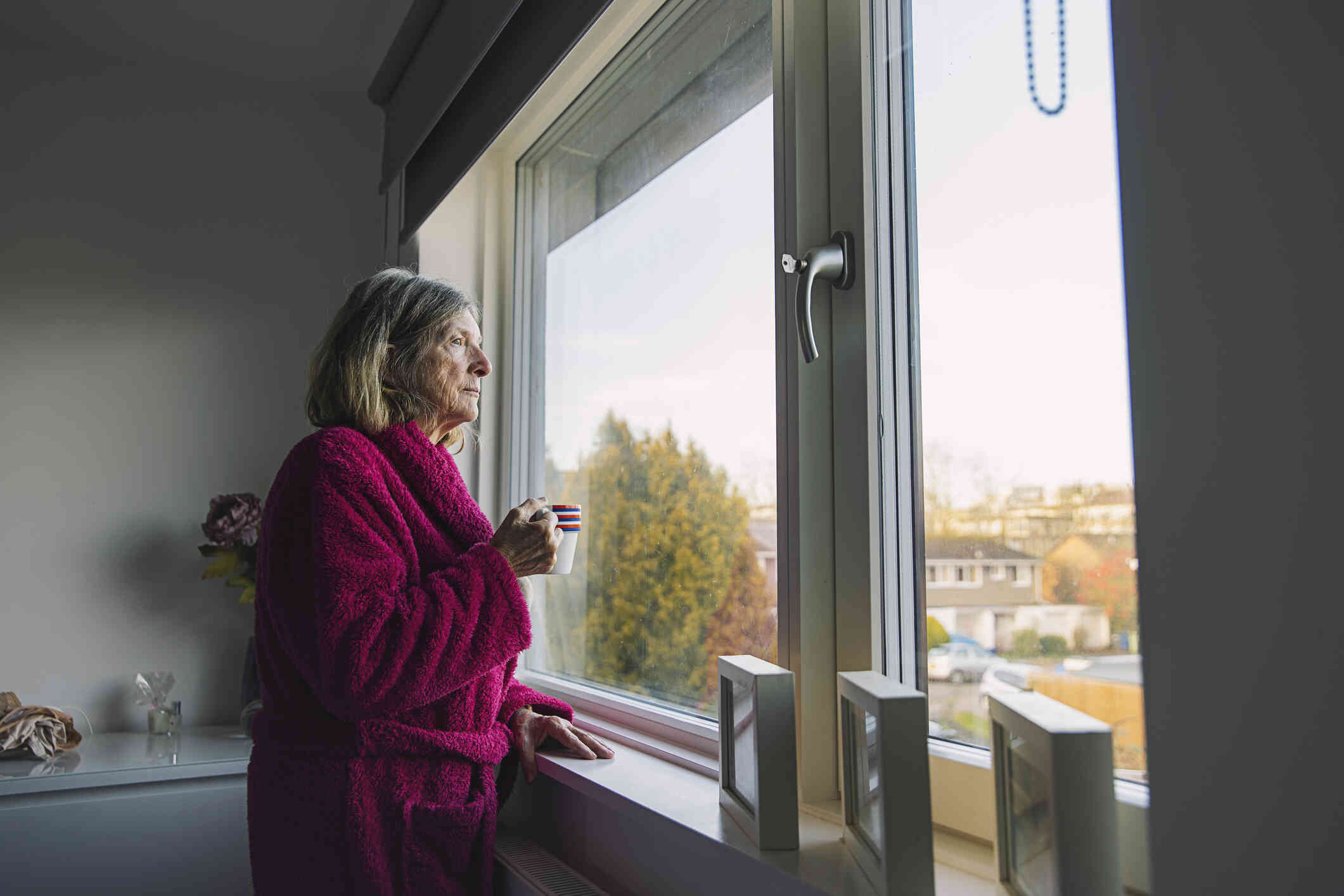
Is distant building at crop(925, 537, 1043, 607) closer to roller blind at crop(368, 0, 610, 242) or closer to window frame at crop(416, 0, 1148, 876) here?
window frame at crop(416, 0, 1148, 876)

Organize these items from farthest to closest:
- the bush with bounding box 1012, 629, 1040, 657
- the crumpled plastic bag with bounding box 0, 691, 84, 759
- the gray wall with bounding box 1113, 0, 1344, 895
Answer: the crumpled plastic bag with bounding box 0, 691, 84, 759, the bush with bounding box 1012, 629, 1040, 657, the gray wall with bounding box 1113, 0, 1344, 895

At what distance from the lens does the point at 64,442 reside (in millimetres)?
2121

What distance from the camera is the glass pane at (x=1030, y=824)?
0.60 metres

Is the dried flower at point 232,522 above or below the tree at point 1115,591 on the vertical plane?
above

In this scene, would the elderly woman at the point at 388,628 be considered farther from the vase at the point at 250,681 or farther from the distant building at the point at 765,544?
Result: the vase at the point at 250,681

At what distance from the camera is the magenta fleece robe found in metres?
1.07

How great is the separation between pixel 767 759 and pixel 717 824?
14cm

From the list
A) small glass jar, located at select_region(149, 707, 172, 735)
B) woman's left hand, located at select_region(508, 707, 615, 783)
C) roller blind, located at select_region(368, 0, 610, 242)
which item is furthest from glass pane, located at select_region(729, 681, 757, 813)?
small glass jar, located at select_region(149, 707, 172, 735)

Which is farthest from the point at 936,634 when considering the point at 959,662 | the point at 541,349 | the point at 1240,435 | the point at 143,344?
the point at 143,344

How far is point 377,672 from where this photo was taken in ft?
3.46

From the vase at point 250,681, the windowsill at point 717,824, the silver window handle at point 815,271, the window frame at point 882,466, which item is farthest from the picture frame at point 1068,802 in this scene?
the vase at point 250,681

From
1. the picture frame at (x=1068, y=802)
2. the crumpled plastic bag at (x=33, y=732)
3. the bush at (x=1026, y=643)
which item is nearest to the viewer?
the picture frame at (x=1068, y=802)

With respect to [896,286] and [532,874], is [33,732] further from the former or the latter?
[896,286]

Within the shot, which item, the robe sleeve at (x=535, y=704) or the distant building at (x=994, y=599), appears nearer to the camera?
the distant building at (x=994, y=599)
